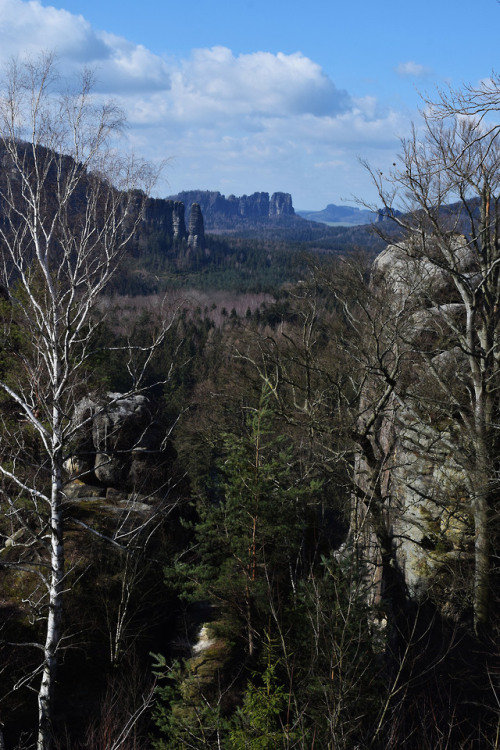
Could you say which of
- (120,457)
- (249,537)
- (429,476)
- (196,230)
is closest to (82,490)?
(120,457)

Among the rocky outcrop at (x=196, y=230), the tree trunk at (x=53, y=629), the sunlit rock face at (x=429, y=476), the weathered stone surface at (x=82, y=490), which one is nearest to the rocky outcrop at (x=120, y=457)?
the weathered stone surface at (x=82, y=490)

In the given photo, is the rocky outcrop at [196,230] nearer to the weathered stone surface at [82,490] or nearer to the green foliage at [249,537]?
the weathered stone surface at [82,490]

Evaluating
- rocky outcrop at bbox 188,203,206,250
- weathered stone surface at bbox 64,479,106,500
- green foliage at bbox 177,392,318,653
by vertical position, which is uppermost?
rocky outcrop at bbox 188,203,206,250

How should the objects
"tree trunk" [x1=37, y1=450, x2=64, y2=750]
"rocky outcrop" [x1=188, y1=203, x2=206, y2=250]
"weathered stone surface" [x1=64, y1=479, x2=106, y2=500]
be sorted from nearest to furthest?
"tree trunk" [x1=37, y1=450, x2=64, y2=750] → "weathered stone surface" [x1=64, y1=479, x2=106, y2=500] → "rocky outcrop" [x1=188, y1=203, x2=206, y2=250]

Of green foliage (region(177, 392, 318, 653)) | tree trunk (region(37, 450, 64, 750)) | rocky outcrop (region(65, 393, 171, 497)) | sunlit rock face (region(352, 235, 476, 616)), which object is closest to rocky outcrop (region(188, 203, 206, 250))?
rocky outcrop (region(65, 393, 171, 497))

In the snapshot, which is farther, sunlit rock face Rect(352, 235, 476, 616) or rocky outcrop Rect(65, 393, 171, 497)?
rocky outcrop Rect(65, 393, 171, 497)

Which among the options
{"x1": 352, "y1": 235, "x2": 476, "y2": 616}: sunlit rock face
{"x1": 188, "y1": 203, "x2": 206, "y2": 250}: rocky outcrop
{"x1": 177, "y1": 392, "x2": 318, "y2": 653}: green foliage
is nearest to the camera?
{"x1": 177, "y1": 392, "x2": 318, "y2": 653}: green foliage

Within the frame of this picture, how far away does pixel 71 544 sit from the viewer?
1339 centimetres

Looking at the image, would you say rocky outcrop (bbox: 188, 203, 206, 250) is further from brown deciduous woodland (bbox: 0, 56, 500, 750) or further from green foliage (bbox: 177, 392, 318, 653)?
green foliage (bbox: 177, 392, 318, 653)

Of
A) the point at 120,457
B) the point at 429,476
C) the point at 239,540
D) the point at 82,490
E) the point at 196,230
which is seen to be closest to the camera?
the point at 239,540

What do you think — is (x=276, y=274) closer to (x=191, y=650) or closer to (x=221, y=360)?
(x=221, y=360)

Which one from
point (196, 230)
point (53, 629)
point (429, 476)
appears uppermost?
point (196, 230)

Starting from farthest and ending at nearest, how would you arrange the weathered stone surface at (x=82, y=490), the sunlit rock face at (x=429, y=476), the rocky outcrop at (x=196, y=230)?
the rocky outcrop at (x=196, y=230)
the weathered stone surface at (x=82, y=490)
the sunlit rock face at (x=429, y=476)

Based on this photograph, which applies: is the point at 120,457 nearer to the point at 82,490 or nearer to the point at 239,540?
the point at 82,490
